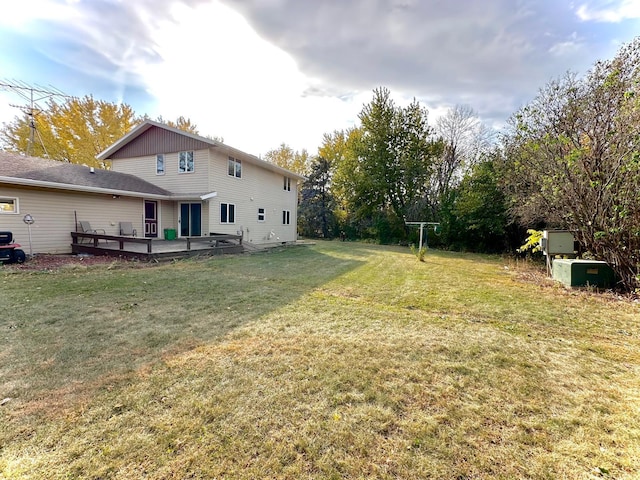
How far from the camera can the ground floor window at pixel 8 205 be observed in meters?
9.12

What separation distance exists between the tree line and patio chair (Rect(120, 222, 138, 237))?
44.8 feet

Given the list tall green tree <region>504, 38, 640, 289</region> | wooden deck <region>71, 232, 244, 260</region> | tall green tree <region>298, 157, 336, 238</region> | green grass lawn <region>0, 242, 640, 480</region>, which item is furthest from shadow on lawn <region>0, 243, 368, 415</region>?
tall green tree <region>298, 157, 336, 238</region>

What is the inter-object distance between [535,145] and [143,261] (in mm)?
11809

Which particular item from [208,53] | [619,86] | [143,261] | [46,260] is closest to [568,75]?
[619,86]

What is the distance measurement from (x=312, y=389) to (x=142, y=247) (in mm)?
10398

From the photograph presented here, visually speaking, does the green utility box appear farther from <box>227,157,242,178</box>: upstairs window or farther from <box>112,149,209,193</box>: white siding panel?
<box>227,157,242,178</box>: upstairs window

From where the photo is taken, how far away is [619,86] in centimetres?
593

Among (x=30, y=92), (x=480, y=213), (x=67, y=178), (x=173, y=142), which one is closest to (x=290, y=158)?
(x=173, y=142)

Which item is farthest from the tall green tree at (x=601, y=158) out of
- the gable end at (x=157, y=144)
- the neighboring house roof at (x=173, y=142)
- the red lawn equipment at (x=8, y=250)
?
the red lawn equipment at (x=8, y=250)

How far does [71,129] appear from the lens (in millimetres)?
21000

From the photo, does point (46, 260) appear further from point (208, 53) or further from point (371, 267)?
point (371, 267)

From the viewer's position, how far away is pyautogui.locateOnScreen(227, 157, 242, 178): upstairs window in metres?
14.3

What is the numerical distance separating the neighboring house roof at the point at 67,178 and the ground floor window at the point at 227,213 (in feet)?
8.66

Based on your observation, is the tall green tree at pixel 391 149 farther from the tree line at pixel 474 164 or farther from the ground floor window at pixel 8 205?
the ground floor window at pixel 8 205
